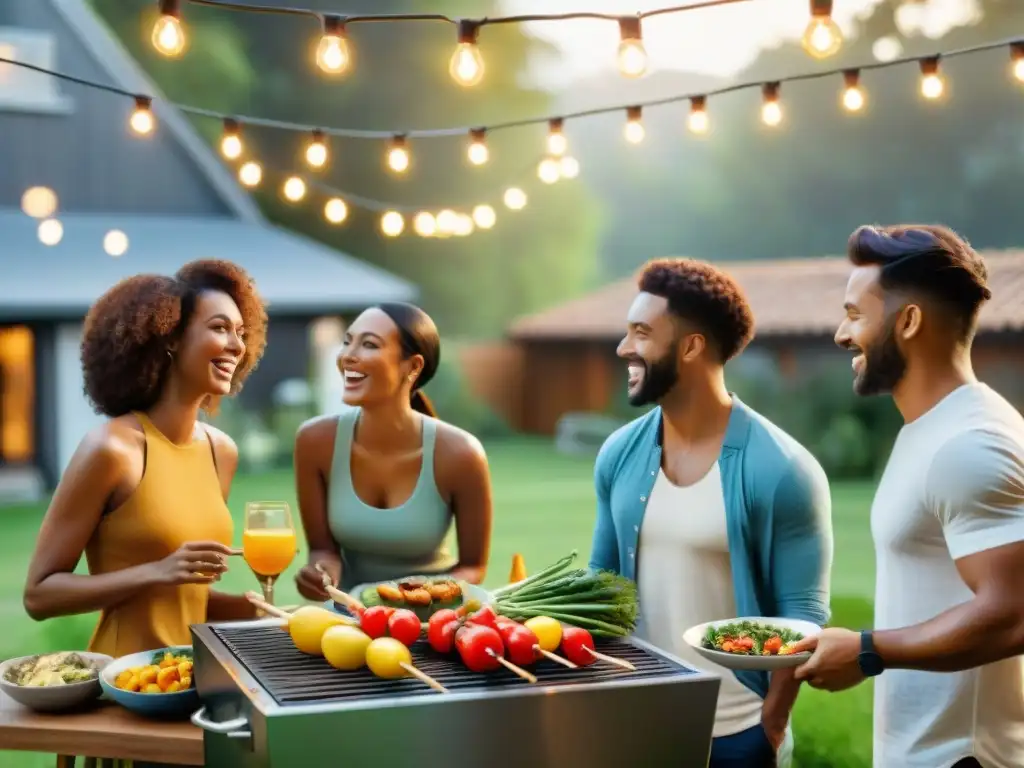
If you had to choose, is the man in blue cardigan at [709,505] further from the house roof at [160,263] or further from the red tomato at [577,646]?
the house roof at [160,263]

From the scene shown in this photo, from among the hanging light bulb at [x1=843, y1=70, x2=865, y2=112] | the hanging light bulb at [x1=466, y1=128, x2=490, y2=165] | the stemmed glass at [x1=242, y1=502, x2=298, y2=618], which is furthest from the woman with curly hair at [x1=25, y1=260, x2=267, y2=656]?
the hanging light bulb at [x1=843, y1=70, x2=865, y2=112]

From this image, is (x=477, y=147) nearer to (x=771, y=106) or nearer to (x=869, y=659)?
(x=771, y=106)

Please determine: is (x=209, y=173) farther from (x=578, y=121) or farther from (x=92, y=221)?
(x=578, y=121)

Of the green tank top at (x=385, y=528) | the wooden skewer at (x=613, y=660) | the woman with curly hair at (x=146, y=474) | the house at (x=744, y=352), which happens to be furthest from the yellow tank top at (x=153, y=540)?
the house at (x=744, y=352)

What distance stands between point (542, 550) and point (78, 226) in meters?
6.04

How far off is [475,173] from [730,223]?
4.91 metres

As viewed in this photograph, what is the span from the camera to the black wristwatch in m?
2.41

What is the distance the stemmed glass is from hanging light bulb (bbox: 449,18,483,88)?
1132 mm

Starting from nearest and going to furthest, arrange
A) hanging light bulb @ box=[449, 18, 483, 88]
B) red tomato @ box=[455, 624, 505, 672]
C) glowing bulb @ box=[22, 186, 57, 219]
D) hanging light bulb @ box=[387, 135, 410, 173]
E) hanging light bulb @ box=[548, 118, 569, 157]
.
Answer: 1. red tomato @ box=[455, 624, 505, 672]
2. hanging light bulb @ box=[449, 18, 483, 88]
3. hanging light bulb @ box=[387, 135, 410, 173]
4. hanging light bulb @ box=[548, 118, 569, 157]
5. glowing bulb @ box=[22, 186, 57, 219]

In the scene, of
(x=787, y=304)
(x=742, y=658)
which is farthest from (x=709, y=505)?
(x=787, y=304)

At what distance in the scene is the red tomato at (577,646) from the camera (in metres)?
2.37

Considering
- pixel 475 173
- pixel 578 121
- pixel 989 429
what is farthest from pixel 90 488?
pixel 578 121

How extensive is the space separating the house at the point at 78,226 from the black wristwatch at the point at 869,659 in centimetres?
1146

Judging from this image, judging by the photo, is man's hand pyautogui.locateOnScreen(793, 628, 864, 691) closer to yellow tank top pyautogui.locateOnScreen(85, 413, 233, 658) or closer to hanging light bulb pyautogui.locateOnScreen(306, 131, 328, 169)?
yellow tank top pyautogui.locateOnScreen(85, 413, 233, 658)
